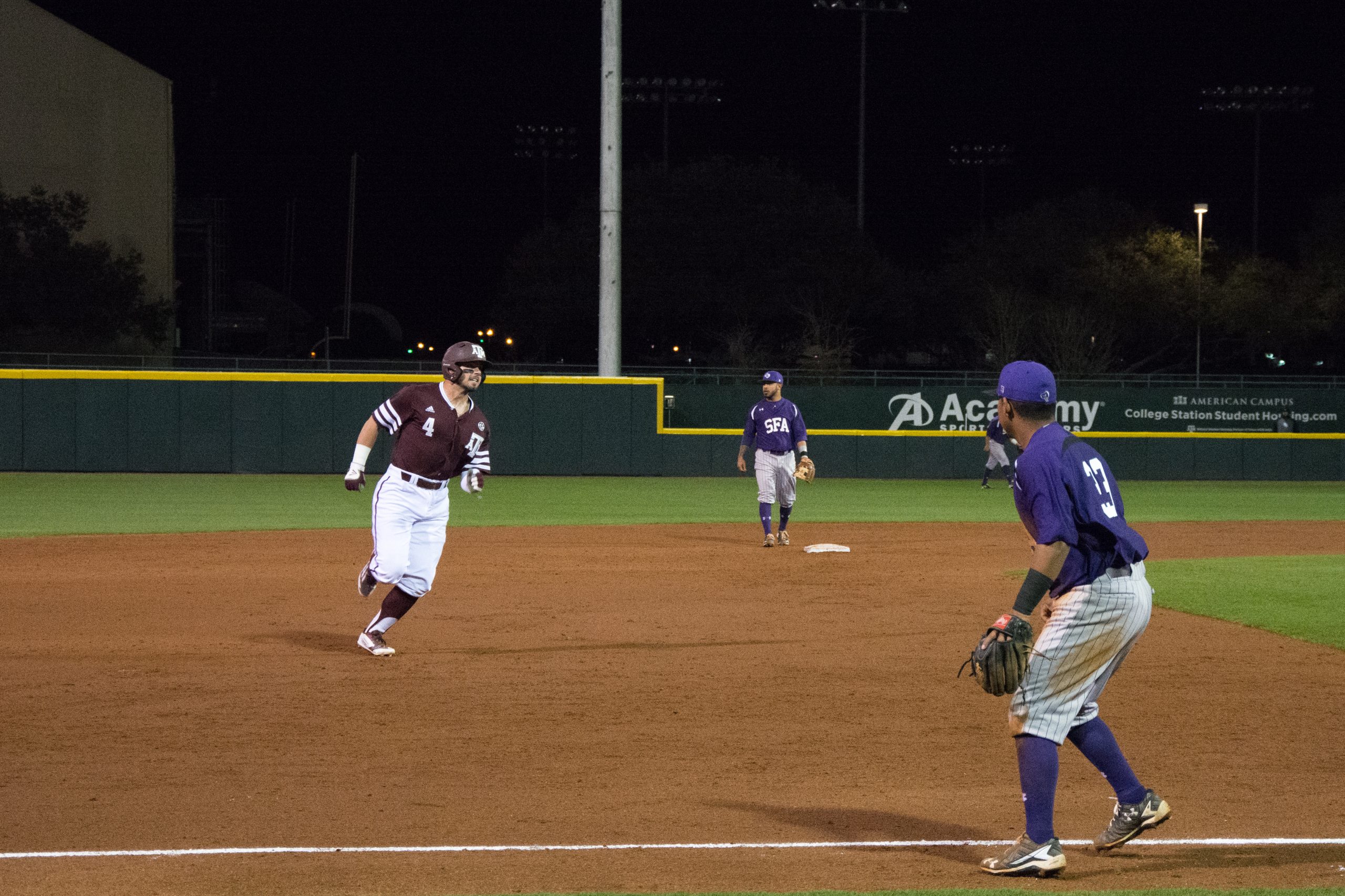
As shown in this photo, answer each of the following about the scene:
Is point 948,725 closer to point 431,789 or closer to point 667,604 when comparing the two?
point 431,789

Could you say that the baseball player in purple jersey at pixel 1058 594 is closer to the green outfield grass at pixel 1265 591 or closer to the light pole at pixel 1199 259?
the green outfield grass at pixel 1265 591

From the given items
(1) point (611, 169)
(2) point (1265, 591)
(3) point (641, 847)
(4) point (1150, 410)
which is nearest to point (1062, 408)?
(4) point (1150, 410)

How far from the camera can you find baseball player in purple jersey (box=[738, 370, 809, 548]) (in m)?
16.2

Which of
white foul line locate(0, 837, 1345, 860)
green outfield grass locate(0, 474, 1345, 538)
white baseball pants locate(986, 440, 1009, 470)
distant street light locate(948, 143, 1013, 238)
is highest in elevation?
distant street light locate(948, 143, 1013, 238)

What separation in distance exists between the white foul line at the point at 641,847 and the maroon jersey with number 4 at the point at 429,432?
425 cm

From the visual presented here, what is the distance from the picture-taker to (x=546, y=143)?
6925 cm

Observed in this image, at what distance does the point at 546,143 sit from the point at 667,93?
11.8m

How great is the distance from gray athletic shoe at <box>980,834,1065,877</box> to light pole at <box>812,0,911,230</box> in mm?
42352

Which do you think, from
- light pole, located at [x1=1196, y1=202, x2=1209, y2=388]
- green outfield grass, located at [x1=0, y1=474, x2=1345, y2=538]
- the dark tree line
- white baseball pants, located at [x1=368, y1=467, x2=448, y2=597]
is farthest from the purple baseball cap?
light pole, located at [x1=1196, y1=202, x2=1209, y2=388]

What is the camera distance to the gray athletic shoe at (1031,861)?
15.9ft

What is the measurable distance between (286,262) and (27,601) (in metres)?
60.4

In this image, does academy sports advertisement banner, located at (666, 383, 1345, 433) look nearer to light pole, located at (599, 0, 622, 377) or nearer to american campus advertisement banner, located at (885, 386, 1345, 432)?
american campus advertisement banner, located at (885, 386, 1345, 432)

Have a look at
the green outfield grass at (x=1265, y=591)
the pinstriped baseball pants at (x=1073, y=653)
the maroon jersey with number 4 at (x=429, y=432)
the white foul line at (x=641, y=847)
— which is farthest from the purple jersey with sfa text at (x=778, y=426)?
the pinstriped baseball pants at (x=1073, y=653)

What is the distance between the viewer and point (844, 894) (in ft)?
15.2
